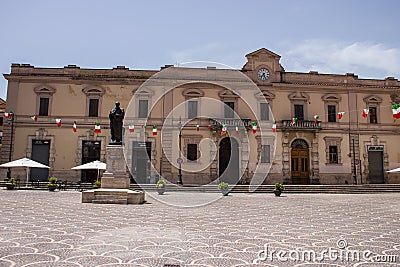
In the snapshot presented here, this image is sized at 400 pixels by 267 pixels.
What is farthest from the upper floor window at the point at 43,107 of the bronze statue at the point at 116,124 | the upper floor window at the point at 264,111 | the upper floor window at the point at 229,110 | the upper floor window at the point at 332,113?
the upper floor window at the point at 332,113

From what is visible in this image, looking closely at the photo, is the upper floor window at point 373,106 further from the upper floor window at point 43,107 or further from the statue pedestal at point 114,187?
the upper floor window at point 43,107

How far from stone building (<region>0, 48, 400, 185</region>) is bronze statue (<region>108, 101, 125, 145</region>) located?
12565mm

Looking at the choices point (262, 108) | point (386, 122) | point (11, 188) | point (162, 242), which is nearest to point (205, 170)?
point (262, 108)

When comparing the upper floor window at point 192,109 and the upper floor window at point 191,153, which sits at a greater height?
the upper floor window at point 192,109

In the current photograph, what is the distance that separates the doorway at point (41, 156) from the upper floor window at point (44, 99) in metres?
2.33

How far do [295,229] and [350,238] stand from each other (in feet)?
4.16

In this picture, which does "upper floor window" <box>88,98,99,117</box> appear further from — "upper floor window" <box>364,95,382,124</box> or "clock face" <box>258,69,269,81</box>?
"upper floor window" <box>364,95,382,124</box>

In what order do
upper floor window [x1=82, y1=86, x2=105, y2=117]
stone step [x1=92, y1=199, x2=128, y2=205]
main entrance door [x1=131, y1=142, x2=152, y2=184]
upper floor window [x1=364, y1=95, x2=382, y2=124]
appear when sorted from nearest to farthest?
stone step [x1=92, y1=199, x2=128, y2=205] < upper floor window [x1=82, y1=86, x2=105, y2=117] < main entrance door [x1=131, y1=142, x2=152, y2=184] < upper floor window [x1=364, y1=95, x2=382, y2=124]

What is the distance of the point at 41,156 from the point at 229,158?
48.3ft

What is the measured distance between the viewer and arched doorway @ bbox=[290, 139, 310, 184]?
94.9 feet

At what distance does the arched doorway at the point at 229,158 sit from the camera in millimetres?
28844

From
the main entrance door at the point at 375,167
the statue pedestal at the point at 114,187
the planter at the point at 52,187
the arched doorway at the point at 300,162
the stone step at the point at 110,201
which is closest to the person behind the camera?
the stone step at the point at 110,201

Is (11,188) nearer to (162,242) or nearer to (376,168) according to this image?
(162,242)

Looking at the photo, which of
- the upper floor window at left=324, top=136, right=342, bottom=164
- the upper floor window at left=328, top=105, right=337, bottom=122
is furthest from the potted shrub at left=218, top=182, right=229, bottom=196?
the upper floor window at left=328, top=105, right=337, bottom=122
